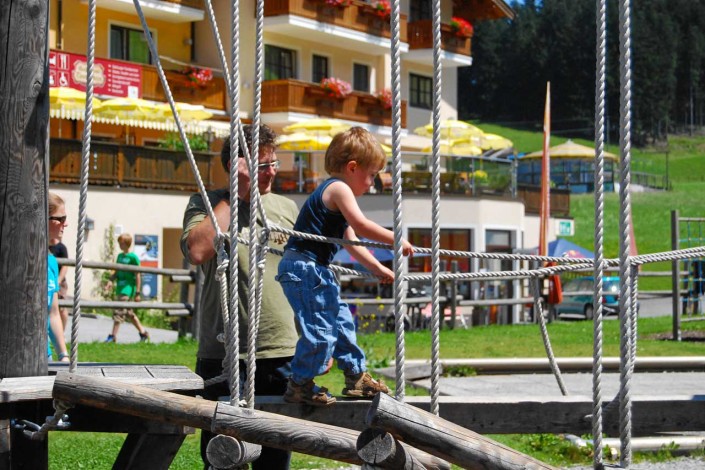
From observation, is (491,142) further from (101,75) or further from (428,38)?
(101,75)

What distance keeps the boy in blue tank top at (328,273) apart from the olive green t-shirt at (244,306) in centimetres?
25

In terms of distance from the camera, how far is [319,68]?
3569cm

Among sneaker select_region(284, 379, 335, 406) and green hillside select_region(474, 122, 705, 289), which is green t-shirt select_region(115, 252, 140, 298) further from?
green hillside select_region(474, 122, 705, 289)

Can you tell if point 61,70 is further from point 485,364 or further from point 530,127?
point 530,127

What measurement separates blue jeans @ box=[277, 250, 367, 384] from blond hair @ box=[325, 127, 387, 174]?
40 cm

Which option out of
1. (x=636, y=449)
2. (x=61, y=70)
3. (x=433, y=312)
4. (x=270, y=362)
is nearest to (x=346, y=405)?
(x=270, y=362)

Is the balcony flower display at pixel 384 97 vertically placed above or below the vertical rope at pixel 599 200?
above

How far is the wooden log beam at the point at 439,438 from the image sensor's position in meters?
3.32

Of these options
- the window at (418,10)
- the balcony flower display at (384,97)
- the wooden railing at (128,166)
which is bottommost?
the wooden railing at (128,166)

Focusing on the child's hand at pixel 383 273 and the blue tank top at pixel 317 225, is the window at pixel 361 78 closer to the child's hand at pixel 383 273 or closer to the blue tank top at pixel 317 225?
the child's hand at pixel 383 273

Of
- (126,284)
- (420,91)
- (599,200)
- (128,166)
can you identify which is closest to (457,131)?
(420,91)

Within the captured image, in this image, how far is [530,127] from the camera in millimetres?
119688

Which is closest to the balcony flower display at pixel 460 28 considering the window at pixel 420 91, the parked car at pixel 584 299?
the window at pixel 420 91

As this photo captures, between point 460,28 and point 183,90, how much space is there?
12302mm
